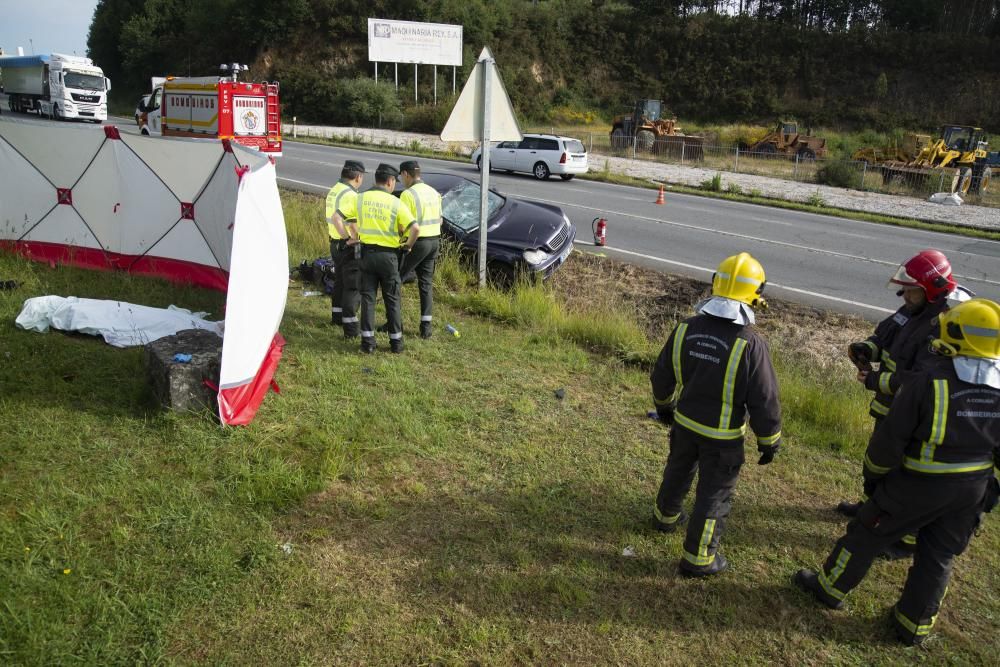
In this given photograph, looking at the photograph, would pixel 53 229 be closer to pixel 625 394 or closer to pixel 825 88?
pixel 625 394

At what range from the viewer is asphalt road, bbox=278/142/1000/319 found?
424 inches

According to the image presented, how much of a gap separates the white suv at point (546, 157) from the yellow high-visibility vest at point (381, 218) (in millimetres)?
16297

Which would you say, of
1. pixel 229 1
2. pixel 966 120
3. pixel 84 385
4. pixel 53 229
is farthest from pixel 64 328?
pixel 229 1

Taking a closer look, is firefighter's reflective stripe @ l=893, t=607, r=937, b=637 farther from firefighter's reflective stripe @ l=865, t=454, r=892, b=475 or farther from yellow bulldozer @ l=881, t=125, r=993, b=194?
yellow bulldozer @ l=881, t=125, r=993, b=194

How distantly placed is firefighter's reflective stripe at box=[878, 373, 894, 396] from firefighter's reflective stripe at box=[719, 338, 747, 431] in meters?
1.11

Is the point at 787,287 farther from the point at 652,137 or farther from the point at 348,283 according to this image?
the point at 652,137

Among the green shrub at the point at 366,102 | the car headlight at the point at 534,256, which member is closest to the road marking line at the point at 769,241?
the car headlight at the point at 534,256

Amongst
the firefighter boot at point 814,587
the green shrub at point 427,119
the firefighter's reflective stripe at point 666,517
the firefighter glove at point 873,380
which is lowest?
the firefighter boot at point 814,587

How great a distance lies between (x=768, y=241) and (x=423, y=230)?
9.29m

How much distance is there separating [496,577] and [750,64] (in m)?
59.3

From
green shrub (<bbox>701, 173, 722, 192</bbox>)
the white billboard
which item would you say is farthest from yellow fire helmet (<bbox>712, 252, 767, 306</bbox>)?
the white billboard

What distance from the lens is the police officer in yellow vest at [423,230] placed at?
670cm

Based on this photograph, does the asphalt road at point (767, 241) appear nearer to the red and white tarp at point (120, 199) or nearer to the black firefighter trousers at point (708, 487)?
the red and white tarp at point (120, 199)

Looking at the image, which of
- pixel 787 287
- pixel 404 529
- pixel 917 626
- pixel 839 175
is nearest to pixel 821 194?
pixel 839 175
